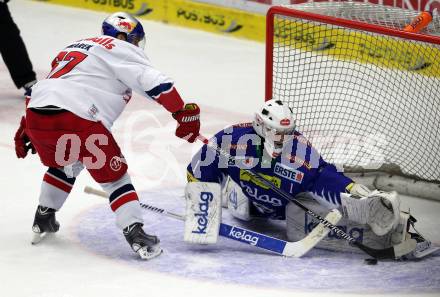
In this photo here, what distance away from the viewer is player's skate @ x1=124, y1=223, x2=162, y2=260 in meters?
4.42

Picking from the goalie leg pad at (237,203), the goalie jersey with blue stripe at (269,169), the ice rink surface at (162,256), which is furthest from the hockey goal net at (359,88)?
the goalie jersey with blue stripe at (269,169)

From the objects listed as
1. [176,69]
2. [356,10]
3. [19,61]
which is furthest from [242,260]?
[176,69]

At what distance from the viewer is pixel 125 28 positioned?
14.8 feet

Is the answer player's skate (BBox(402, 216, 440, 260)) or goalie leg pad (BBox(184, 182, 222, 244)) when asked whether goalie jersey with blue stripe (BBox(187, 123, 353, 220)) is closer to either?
goalie leg pad (BBox(184, 182, 222, 244))

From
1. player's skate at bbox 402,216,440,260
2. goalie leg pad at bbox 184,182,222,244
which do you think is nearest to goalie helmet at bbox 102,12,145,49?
goalie leg pad at bbox 184,182,222,244

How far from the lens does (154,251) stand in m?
4.48

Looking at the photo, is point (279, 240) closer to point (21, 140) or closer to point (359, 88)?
point (21, 140)

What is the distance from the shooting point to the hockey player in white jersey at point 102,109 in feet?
14.3

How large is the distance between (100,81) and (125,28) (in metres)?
0.24

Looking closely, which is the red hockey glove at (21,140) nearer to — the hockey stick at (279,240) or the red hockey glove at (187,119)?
the red hockey glove at (187,119)

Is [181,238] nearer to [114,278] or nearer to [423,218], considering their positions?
[114,278]

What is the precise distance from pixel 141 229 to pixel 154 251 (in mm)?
102

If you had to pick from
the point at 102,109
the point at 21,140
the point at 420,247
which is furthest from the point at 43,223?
the point at 420,247

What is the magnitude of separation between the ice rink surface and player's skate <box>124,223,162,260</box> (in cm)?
4
